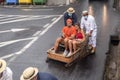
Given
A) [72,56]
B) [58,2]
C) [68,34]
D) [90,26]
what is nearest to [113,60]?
[90,26]

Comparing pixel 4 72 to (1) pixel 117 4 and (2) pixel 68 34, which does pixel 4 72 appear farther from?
(1) pixel 117 4

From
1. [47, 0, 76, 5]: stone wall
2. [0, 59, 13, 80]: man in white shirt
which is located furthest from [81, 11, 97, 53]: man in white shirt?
[47, 0, 76, 5]: stone wall

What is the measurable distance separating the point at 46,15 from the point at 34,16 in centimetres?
85

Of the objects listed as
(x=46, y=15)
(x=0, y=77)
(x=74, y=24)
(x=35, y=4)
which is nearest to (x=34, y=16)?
(x=46, y=15)

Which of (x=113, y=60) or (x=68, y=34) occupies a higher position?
(x=68, y=34)

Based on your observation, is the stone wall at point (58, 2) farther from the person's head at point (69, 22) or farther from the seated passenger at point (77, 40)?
the person's head at point (69, 22)

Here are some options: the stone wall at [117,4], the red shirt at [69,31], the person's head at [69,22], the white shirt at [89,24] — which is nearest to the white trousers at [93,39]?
the white shirt at [89,24]

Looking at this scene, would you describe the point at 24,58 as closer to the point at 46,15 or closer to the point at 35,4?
the point at 46,15

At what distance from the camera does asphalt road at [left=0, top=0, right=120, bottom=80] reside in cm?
1341

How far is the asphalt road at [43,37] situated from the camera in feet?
44.0

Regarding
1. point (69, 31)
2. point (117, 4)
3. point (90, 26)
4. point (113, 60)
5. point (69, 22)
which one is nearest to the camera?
point (69, 22)

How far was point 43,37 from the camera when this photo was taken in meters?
18.2

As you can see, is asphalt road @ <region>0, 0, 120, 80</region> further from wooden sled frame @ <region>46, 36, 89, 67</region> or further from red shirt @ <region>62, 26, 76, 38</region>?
red shirt @ <region>62, 26, 76, 38</region>

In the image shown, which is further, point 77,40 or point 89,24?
point 89,24
